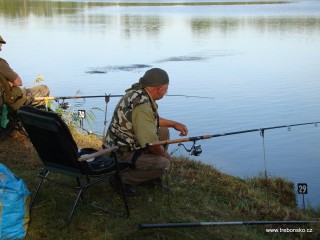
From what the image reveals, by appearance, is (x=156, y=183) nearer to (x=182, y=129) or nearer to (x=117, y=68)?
(x=182, y=129)

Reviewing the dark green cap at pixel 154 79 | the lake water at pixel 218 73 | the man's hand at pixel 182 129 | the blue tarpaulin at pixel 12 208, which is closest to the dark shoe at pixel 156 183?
the man's hand at pixel 182 129

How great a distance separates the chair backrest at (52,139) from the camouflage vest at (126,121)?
60 centimetres

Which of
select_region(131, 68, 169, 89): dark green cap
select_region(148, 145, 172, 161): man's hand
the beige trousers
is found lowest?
the beige trousers

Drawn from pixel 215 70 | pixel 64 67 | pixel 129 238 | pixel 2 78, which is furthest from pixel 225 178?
pixel 64 67

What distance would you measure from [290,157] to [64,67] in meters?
10.1

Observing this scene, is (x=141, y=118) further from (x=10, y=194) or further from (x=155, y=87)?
(x=10, y=194)

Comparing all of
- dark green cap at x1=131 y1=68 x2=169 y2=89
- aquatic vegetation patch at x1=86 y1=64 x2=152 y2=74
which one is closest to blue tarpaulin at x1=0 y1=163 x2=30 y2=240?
dark green cap at x1=131 y1=68 x2=169 y2=89

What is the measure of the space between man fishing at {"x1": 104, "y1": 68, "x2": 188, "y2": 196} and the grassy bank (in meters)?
0.26

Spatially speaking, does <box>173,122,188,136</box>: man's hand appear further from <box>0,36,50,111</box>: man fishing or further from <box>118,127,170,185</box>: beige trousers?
<box>0,36,50,111</box>: man fishing

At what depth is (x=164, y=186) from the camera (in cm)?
525

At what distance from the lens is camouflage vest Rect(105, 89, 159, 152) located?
15.2 feet

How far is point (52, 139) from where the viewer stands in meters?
4.20

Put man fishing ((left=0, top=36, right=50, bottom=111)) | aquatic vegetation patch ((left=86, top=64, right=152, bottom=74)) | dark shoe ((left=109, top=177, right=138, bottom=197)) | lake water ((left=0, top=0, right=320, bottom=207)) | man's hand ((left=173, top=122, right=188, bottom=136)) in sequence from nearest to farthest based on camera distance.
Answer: dark shoe ((left=109, top=177, right=138, bottom=197)) → man's hand ((left=173, top=122, right=188, bottom=136)) → man fishing ((left=0, top=36, right=50, bottom=111)) → lake water ((left=0, top=0, right=320, bottom=207)) → aquatic vegetation patch ((left=86, top=64, right=152, bottom=74))

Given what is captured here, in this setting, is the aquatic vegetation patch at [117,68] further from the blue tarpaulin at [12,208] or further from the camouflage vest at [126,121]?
the blue tarpaulin at [12,208]
